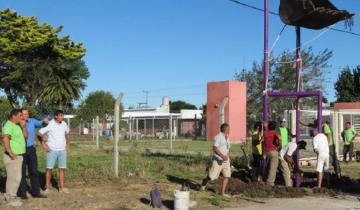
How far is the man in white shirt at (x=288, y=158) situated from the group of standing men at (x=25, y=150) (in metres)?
5.27

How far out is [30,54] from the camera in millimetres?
38344

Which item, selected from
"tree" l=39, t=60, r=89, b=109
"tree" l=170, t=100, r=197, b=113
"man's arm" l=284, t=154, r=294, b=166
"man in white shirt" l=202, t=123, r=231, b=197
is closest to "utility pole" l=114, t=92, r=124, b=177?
"man in white shirt" l=202, t=123, r=231, b=197

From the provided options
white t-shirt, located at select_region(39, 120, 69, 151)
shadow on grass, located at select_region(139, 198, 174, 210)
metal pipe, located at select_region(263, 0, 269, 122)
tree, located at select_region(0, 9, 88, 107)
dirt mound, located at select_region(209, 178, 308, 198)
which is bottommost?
shadow on grass, located at select_region(139, 198, 174, 210)

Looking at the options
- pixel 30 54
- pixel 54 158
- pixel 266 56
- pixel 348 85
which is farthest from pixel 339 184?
pixel 348 85

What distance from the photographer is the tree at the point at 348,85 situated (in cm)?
6225

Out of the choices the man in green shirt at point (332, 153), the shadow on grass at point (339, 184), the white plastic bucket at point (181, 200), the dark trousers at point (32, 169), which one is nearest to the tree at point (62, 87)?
the man in green shirt at point (332, 153)

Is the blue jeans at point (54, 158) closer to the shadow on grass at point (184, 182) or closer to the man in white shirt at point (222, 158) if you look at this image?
the shadow on grass at point (184, 182)

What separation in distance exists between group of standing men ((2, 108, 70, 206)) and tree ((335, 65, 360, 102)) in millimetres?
54026

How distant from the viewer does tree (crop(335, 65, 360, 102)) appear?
2451 inches

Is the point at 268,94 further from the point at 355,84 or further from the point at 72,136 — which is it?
the point at 355,84

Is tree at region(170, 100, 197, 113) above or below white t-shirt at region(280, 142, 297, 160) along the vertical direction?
above

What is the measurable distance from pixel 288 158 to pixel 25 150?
6516mm

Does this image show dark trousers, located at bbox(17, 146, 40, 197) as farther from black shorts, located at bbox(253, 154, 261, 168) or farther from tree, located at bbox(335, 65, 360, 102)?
tree, located at bbox(335, 65, 360, 102)

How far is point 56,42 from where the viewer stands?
129 ft
